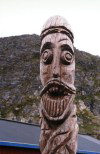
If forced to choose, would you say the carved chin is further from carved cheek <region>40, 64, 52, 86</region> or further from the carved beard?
carved cheek <region>40, 64, 52, 86</region>

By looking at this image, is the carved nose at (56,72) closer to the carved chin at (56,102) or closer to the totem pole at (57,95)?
the totem pole at (57,95)

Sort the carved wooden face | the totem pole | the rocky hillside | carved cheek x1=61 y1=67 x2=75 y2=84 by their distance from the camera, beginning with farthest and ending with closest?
the rocky hillside → carved cheek x1=61 y1=67 x2=75 y2=84 → the carved wooden face → the totem pole

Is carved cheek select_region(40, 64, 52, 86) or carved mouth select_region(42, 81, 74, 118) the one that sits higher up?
carved cheek select_region(40, 64, 52, 86)

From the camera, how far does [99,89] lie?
4225cm

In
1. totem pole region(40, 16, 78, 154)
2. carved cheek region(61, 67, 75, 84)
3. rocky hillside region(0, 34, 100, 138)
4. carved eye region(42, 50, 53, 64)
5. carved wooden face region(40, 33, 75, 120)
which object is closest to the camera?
totem pole region(40, 16, 78, 154)

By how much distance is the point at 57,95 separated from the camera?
16.1 feet

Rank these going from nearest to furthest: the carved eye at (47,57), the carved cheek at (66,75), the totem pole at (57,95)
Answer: the totem pole at (57,95) < the carved cheek at (66,75) < the carved eye at (47,57)

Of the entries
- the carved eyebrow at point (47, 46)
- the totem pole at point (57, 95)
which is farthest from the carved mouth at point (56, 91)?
the carved eyebrow at point (47, 46)

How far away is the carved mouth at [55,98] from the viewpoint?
4.79 meters

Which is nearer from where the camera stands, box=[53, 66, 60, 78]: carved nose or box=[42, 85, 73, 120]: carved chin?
box=[42, 85, 73, 120]: carved chin

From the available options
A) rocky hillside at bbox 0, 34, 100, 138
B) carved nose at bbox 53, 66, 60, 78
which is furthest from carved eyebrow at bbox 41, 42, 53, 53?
rocky hillside at bbox 0, 34, 100, 138

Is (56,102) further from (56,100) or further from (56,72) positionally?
(56,72)

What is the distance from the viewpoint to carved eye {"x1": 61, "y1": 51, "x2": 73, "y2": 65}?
5.00 m

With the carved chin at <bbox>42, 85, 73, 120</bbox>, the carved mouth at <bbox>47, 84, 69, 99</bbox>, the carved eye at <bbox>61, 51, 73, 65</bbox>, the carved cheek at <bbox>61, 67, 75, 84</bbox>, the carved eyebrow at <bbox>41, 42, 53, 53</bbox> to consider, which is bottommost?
the carved chin at <bbox>42, 85, 73, 120</bbox>
